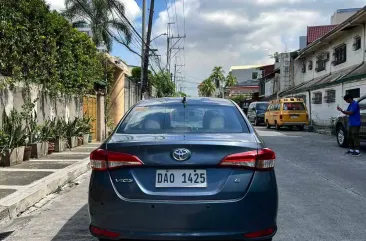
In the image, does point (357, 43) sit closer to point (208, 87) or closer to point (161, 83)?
point (161, 83)

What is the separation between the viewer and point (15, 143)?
8312mm

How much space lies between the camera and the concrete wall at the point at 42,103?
874 cm

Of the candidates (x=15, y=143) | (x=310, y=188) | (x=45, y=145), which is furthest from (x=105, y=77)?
(x=310, y=188)

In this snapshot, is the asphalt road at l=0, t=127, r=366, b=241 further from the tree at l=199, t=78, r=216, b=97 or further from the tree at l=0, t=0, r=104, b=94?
the tree at l=199, t=78, r=216, b=97

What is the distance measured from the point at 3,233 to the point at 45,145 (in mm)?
5580

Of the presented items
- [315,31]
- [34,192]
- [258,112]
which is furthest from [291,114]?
[34,192]

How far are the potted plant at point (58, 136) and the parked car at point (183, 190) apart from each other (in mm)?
7911

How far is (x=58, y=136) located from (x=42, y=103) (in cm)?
106

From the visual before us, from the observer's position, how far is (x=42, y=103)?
35.2 ft

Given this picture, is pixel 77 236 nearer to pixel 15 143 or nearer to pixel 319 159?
pixel 15 143

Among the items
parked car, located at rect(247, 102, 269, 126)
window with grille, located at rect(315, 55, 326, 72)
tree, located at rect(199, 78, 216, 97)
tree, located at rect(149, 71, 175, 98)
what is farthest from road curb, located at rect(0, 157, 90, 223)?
tree, located at rect(199, 78, 216, 97)

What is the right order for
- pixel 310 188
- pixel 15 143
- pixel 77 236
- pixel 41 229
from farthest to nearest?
1. pixel 15 143
2. pixel 310 188
3. pixel 41 229
4. pixel 77 236

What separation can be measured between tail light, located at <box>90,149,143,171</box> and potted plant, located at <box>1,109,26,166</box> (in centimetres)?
553

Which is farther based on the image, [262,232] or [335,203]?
[335,203]
